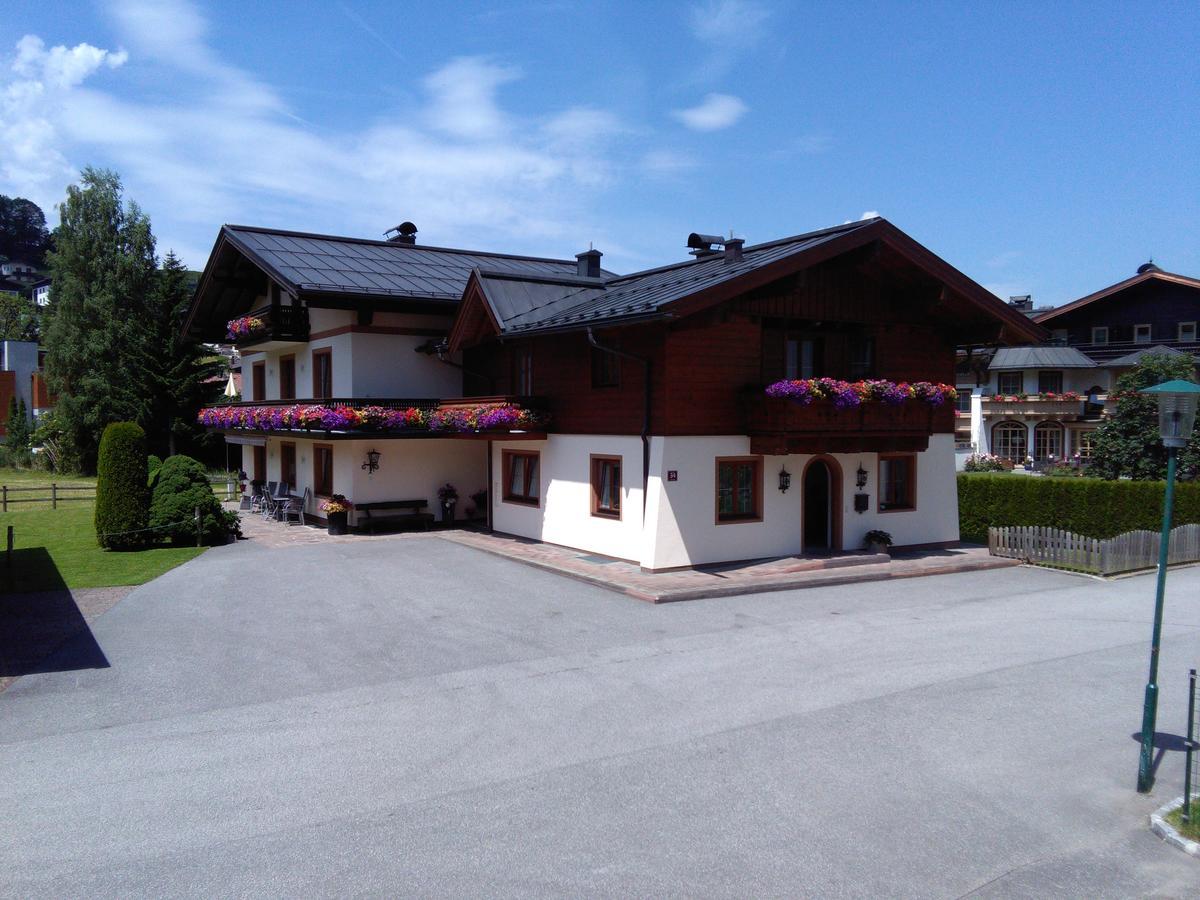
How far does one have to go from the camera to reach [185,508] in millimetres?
20719

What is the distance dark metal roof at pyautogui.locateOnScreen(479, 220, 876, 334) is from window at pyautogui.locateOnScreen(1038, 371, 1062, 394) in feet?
115

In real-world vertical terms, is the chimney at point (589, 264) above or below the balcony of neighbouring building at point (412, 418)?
above

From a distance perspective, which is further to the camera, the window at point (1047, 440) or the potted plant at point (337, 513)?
the window at point (1047, 440)

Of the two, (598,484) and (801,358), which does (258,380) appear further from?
(801,358)

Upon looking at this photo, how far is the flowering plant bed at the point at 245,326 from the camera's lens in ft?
82.9

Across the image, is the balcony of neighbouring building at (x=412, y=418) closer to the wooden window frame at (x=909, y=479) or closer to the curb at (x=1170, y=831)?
the wooden window frame at (x=909, y=479)

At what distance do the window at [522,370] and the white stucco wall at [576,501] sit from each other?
4.47 ft

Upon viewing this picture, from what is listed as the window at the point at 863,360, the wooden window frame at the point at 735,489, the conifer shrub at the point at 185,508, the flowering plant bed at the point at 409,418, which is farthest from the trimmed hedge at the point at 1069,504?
the conifer shrub at the point at 185,508

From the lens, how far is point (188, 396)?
3912cm

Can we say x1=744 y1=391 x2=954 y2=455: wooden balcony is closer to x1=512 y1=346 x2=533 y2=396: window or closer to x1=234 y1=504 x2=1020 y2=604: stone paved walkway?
x1=234 y1=504 x2=1020 y2=604: stone paved walkway

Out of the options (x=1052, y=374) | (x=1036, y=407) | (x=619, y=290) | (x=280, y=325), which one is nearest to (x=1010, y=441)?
(x=1036, y=407)

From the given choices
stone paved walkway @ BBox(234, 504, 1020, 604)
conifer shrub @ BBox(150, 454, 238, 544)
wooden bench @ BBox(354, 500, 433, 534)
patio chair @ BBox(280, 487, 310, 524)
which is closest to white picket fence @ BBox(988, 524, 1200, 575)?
stone paved walkway @ BBox(234, 504, 1020, 604)

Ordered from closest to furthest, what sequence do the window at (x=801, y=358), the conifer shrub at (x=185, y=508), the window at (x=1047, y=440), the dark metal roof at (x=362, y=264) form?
1. the window at (x=801, y=358)
2. the conifer shrub at (x=185, y=508)
3. the dark metal roof at (x=362, y=264)
4. the window at (x=1047, y=440)

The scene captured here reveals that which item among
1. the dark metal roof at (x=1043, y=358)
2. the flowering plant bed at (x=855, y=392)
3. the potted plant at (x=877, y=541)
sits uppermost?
the dark metal roof at (x=1043, y=358)
